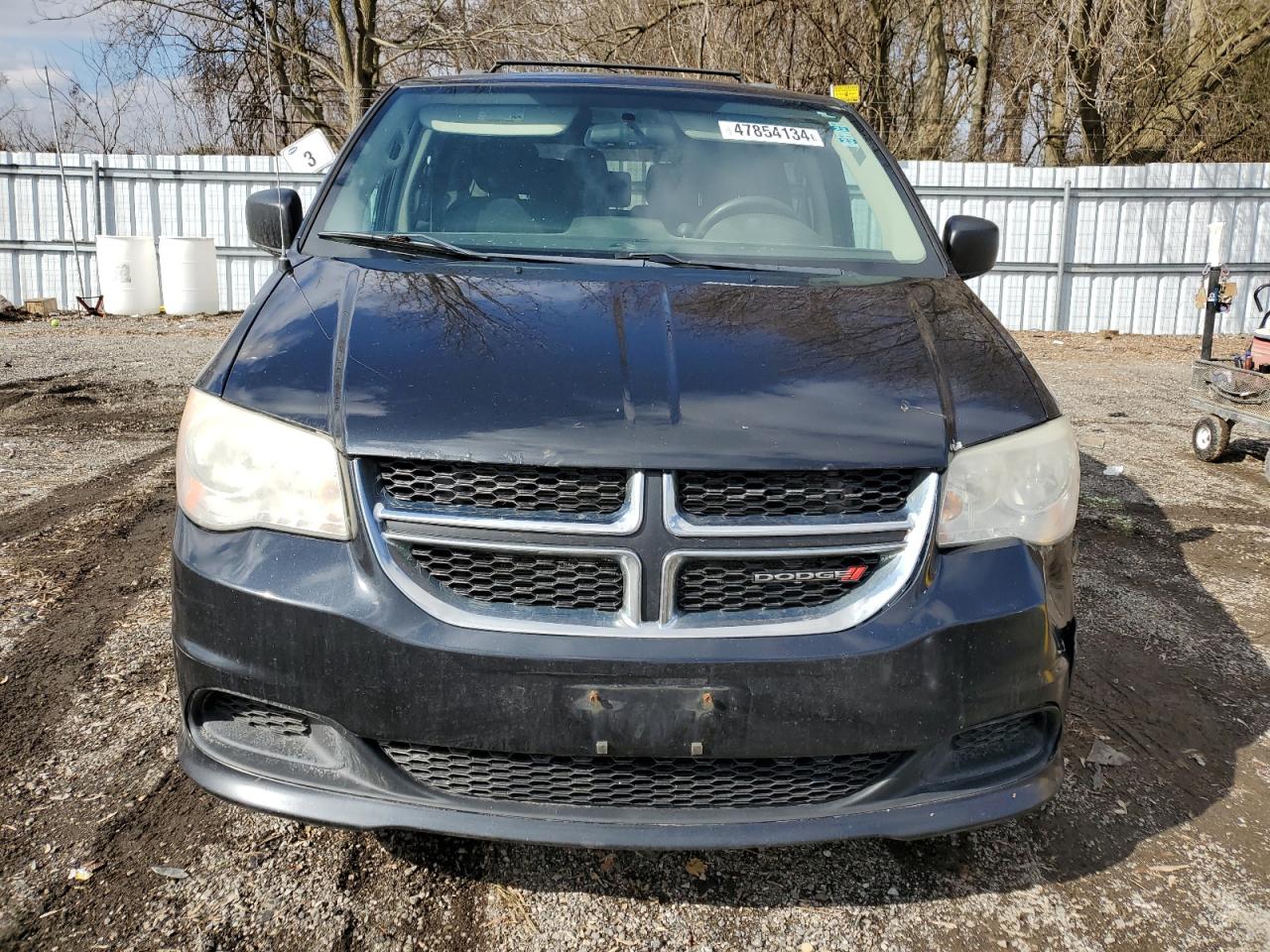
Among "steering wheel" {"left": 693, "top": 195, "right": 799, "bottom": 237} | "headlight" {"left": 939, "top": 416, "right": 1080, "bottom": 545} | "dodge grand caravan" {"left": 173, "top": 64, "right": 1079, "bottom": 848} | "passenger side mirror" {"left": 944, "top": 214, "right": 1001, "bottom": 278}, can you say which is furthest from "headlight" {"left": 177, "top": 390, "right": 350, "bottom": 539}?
"passenger side mirror" {"left": 944, "top": 214, "right": 1001, "bottom": 278}

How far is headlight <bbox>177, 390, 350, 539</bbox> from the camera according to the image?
197cm

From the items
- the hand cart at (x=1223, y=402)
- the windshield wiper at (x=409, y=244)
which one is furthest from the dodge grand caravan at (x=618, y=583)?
the hand cart at (x=1223, y=402)

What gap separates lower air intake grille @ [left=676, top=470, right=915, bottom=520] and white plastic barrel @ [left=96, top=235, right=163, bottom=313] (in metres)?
14.6

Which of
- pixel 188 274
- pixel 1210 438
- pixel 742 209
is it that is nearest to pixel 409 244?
pixel 742 209

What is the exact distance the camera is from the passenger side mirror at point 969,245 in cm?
329

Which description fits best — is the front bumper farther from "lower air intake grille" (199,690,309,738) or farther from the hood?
the hood

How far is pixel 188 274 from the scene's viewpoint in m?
14.7

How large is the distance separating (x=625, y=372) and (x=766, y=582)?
502 mm

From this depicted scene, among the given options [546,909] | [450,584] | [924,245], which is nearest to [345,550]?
[450,584]

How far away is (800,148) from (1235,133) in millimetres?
17104

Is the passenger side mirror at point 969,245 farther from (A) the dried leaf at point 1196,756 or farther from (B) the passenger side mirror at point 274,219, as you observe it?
(B) the passenger side mirror at point 274,219

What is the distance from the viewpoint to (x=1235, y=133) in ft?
56.3

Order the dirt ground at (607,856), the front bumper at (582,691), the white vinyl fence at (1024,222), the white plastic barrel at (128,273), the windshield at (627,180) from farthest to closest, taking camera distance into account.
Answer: the white vinyl fence at (1024,222), the white plastic barrel at (128,273), the windshield at (627,180), the dirt ground at (607,856), the front bumper at (582,691)

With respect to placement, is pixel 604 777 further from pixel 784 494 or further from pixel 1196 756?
pixel 1196 756
